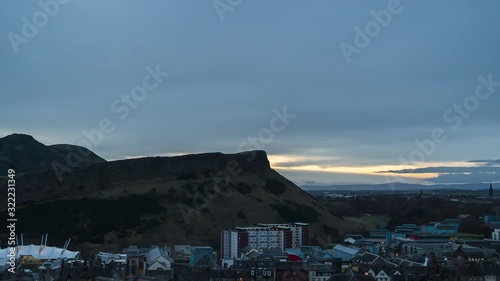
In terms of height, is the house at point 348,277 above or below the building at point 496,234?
below

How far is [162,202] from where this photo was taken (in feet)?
383

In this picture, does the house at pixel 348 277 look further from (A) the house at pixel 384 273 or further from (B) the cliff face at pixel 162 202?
(B) the cliff face at pixel 162 202

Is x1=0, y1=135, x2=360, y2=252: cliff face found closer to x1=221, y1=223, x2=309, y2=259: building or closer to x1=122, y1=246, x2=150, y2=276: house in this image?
x1=221, y1=223, x2=309, y2=259: building

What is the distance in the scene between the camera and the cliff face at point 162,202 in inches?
4053

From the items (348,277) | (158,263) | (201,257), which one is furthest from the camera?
(201,257)

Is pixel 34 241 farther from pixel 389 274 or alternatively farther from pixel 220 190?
pixel 389 274

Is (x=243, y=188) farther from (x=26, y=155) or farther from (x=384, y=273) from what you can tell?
(x=26, y=155)

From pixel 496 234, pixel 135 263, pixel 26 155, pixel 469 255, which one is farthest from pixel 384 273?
pixel 26 155

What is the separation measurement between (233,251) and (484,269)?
130ft

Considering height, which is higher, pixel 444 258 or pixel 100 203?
pixel 100 203

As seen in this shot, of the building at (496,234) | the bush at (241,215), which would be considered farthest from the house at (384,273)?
the bush at (241,215)

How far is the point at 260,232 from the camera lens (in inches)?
3484

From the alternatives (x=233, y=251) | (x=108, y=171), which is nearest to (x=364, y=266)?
A: (x=233, y=251)

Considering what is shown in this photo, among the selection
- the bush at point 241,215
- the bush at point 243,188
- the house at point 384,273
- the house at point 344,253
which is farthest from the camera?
the bush at point 243,188
